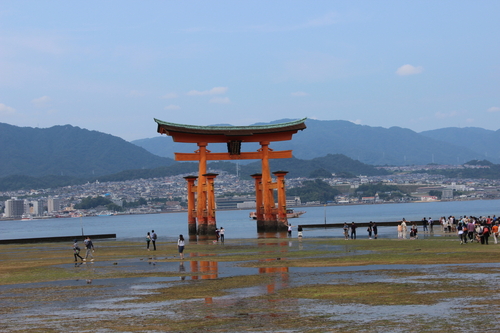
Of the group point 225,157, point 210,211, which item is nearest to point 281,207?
point 225,157

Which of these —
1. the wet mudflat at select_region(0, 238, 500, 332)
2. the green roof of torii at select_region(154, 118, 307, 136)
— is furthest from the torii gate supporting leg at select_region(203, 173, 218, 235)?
the wet mudflat at select_region(0, 238, 500, 332)

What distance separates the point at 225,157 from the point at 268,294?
44.8m

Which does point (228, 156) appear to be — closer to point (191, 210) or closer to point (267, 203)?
point (267, 203)

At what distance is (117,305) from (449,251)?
720 inches

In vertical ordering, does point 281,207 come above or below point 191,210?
below

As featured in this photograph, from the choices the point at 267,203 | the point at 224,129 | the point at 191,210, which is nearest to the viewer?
the point at 224,129

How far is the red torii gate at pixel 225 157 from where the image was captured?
58.6 m

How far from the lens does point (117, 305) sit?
17.3m

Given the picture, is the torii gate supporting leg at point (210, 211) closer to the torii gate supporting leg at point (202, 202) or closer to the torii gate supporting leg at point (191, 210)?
the torii gate supporting leg at point (202, 202)

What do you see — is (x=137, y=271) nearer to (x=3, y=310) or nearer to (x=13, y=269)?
(x=13, y=269)

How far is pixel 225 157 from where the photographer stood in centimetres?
6262

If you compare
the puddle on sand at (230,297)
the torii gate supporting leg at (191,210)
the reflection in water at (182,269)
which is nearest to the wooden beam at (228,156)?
the torii gate supporting leg at (191,210)

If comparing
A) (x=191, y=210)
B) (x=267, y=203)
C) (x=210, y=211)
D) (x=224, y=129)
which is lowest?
(x=210, y=211)

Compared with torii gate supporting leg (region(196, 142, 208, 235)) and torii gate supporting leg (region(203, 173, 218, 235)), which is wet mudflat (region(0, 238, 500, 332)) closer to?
torii gate supporting leg (region(203, 173, 218, 235))
